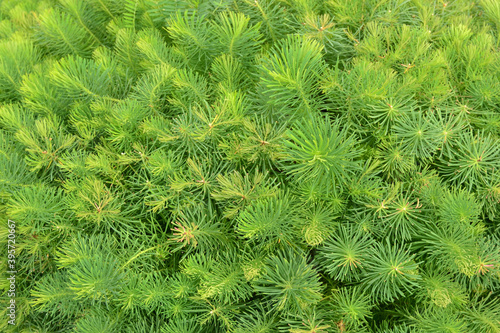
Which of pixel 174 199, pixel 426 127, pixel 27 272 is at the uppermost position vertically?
pixel 426 127

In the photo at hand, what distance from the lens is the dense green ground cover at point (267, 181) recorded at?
0.70m

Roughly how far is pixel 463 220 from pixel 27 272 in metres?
0.94

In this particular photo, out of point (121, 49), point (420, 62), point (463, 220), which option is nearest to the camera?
point (463, 220)

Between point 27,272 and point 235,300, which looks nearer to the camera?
point 235,300

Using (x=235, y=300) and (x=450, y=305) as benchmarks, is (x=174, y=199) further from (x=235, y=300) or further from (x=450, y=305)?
(x=450, y=305)

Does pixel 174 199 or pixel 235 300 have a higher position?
pixel 174 199

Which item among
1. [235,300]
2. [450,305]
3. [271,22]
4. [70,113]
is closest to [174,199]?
[235,300]

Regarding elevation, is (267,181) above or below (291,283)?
above

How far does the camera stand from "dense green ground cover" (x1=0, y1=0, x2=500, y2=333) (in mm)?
699

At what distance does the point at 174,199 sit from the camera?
0.78m

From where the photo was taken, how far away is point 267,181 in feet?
2.28

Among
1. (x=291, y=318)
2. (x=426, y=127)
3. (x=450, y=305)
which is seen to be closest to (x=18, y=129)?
(x=291, y=318)

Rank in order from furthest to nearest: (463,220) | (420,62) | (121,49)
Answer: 1. (121,49)
2. (420,62)
3. (463,220)

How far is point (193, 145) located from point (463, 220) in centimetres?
53
